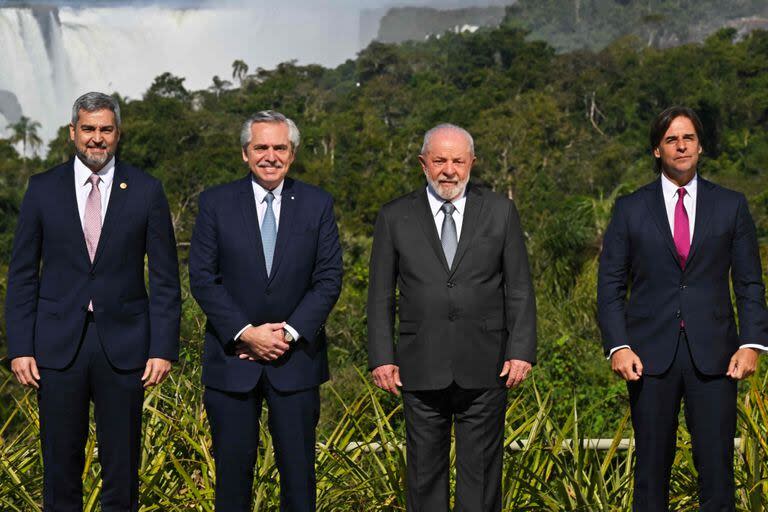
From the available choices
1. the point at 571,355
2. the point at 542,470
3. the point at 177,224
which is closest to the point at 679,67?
the point at 177,224

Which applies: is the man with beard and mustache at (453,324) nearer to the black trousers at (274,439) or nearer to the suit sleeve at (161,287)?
the black trousers at (274,439)

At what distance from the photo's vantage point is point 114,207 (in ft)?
11.2

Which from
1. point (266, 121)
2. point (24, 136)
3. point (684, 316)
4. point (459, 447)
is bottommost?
point (459, 447)

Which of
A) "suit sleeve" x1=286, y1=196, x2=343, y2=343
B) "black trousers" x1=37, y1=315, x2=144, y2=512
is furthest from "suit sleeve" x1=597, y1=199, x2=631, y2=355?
"black trousers" x1=37, y1=315, x2=144, y2=512

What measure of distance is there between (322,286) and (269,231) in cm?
25

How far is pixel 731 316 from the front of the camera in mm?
3436

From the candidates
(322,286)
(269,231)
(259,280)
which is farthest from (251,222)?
(322,286)

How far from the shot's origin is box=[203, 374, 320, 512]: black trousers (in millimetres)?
3408

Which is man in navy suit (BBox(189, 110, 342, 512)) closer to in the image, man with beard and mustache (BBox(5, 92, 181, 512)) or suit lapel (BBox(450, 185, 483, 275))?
man with beard and mustache (BBox(5, 92, 181, 512))

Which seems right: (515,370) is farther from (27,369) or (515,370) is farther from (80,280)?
(27,369)

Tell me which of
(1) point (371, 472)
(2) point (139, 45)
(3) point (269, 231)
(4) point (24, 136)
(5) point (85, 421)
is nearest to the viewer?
(5) point (85, 421)

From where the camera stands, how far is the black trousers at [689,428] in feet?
10.9

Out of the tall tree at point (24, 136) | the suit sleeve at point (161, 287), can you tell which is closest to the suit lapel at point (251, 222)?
the suit sleeve at point (161, 287)

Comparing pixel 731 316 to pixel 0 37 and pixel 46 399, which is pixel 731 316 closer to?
pixel 46 399
